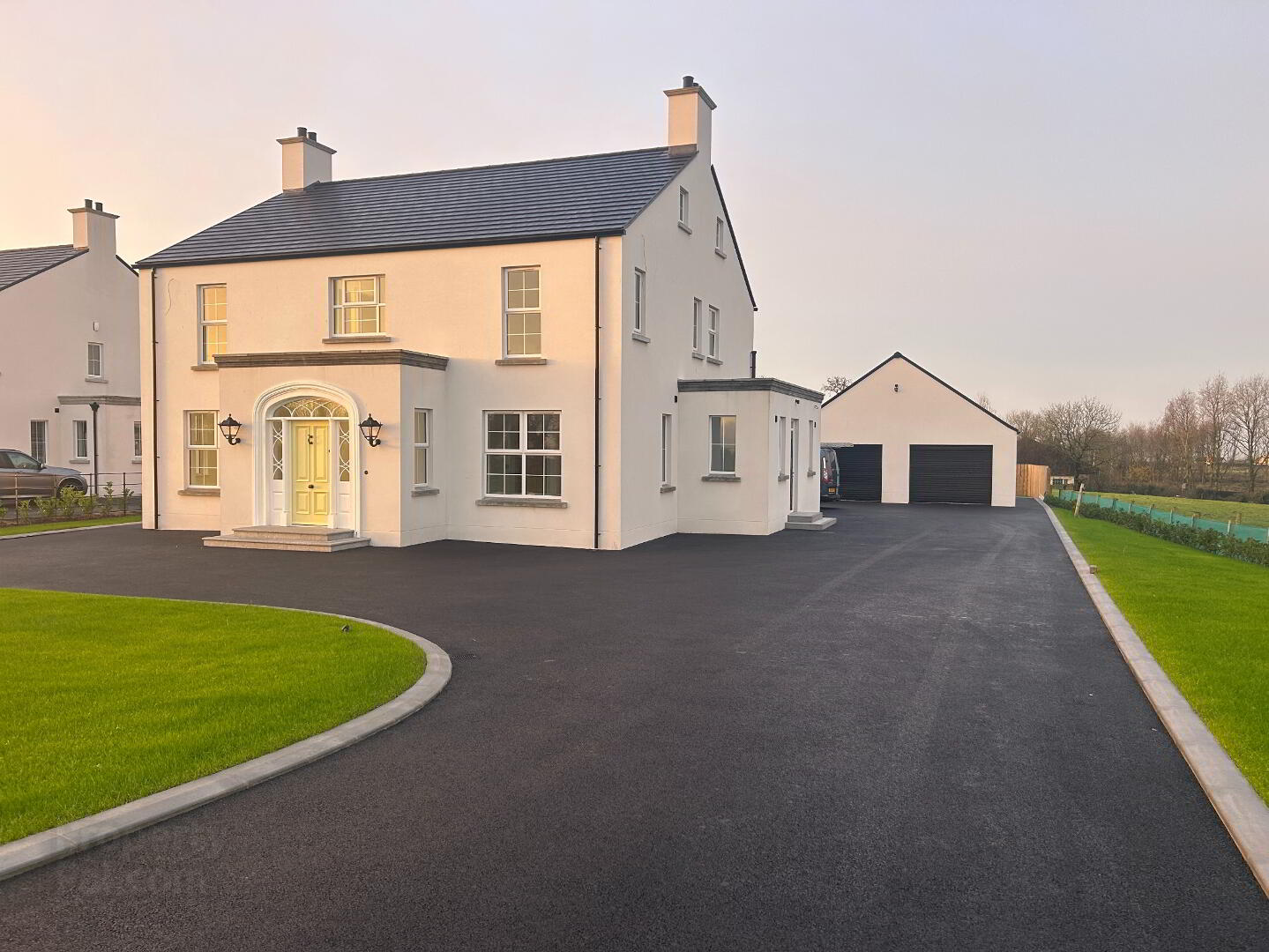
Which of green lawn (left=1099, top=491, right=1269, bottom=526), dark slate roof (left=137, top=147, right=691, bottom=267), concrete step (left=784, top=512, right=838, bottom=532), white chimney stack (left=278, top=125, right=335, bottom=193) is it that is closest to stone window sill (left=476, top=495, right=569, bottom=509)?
dark slate roof (left=137, top=147, right=691, bottom=267)

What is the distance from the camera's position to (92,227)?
34344 millimetres

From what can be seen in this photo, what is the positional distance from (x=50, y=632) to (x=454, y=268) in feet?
37.9

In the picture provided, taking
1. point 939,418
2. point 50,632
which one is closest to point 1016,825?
point 50,632

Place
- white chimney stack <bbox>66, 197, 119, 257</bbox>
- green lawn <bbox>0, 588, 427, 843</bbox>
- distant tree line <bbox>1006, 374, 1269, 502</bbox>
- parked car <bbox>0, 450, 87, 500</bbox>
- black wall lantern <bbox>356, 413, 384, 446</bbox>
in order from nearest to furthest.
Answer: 1. green lawn <bbox>0, 588, 427, 843</bbox>
2. black wall lantern <bbox>356, 413, 384, 446</bbox>
3. parked car <bbox>0, 450, 87, 500</bbox>
4. white chimney stack <bbox>66, 197, 119, 257</bbox>
5. distant tree line <bbox>1006, 374, 1269, 502</bbox>

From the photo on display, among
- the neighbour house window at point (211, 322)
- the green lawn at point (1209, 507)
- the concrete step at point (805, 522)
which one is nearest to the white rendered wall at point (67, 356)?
the neighbour house window at point (211, 322)

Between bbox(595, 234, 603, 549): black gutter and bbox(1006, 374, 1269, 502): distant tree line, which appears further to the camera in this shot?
bbox(1006, 374, 1269, 502): distant tree line

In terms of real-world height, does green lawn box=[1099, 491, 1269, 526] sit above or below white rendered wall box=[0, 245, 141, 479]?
below

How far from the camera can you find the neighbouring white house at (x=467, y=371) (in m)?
18.1

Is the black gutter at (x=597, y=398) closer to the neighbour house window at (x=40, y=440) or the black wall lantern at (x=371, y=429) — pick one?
the black wall lantern at (x=371, y=429)

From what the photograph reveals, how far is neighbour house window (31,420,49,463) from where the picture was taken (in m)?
31.4

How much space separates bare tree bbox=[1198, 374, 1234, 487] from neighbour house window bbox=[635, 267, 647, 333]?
152ft

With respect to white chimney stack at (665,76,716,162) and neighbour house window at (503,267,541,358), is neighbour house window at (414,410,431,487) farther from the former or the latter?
white chimney stack at (665,76,716,162)

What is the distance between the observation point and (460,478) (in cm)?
1920

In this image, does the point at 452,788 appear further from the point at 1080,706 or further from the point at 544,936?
the point at 1080,706
